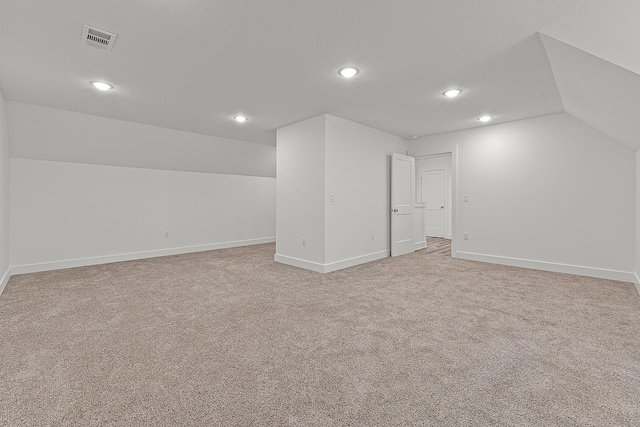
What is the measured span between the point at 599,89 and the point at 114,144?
6349 millimetres

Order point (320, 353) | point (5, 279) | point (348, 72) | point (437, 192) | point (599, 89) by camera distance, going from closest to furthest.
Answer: point (320, 353)
point (599, 89)
point (348, 72)
point (5, 279)
point (437, 192)

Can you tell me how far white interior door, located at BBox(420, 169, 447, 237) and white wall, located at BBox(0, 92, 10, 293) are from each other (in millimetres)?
9064

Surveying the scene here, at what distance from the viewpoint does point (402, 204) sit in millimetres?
5734

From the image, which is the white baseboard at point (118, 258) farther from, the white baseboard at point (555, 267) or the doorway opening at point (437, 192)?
the doorway opening at point (437, 192)

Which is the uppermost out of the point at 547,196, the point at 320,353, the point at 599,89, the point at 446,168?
the point at 446,168

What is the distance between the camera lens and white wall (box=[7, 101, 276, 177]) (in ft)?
13.3

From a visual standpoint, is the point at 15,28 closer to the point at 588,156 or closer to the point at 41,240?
the point at 41,240

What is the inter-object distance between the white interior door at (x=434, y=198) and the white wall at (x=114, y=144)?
542cm

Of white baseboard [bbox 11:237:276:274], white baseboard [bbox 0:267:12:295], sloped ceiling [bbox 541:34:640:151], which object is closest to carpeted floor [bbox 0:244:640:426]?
white baseboard [bbox 0:267:12:295]

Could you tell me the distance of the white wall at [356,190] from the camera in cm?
439

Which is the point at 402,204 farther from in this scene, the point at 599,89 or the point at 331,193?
the point at 599,89

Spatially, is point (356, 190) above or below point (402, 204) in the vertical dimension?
above

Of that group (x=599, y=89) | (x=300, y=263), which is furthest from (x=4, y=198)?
(x=599, y=89)

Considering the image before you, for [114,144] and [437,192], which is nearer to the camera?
[114,144]
